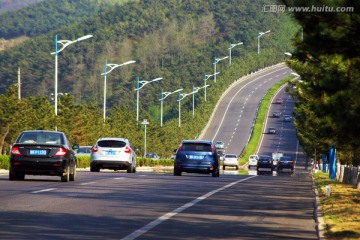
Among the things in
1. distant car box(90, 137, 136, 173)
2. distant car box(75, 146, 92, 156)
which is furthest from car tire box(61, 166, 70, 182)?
distant car box(75, 146, 92, 156)

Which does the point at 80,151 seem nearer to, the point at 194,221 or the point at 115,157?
the point at 115,157

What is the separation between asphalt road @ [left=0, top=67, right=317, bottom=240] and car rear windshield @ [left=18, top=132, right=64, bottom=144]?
2.22 metres

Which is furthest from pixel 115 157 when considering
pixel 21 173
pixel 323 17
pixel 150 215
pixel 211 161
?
pixel 323 17

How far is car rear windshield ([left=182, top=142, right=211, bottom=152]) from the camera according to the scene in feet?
146

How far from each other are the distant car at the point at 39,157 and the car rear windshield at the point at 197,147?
13.0 meters

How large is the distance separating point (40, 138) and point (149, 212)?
41.5 feet

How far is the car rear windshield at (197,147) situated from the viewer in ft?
146

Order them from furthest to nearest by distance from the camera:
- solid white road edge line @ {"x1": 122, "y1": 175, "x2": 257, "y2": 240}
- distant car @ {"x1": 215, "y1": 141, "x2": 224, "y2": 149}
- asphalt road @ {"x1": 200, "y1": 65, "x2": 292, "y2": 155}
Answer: asphalt road @ {"x1": 200, "y1": 65, "x2": 292, "y2": 155} < distant car @ {"x1": 215, "y1": 141, "x2": 224, "y2": 149} < solid white road edge line @ {"x1": 122, "y1": 175, "x2": 257, "y2": 240}

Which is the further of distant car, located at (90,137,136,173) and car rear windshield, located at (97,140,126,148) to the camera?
car rear windshield, located at (97,140,126,148)

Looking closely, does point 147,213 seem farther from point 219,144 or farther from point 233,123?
point 233,123

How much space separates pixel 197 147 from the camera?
4447 cm

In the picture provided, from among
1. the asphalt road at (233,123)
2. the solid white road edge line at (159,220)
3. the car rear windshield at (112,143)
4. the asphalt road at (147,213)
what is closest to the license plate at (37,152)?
the asphalt road at (147,213)

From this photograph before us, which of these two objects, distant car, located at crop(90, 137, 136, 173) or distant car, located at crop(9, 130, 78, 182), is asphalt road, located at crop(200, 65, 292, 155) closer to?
distant car, located at crop(90, 137, 136, 173)

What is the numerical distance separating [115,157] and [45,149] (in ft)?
49.3
